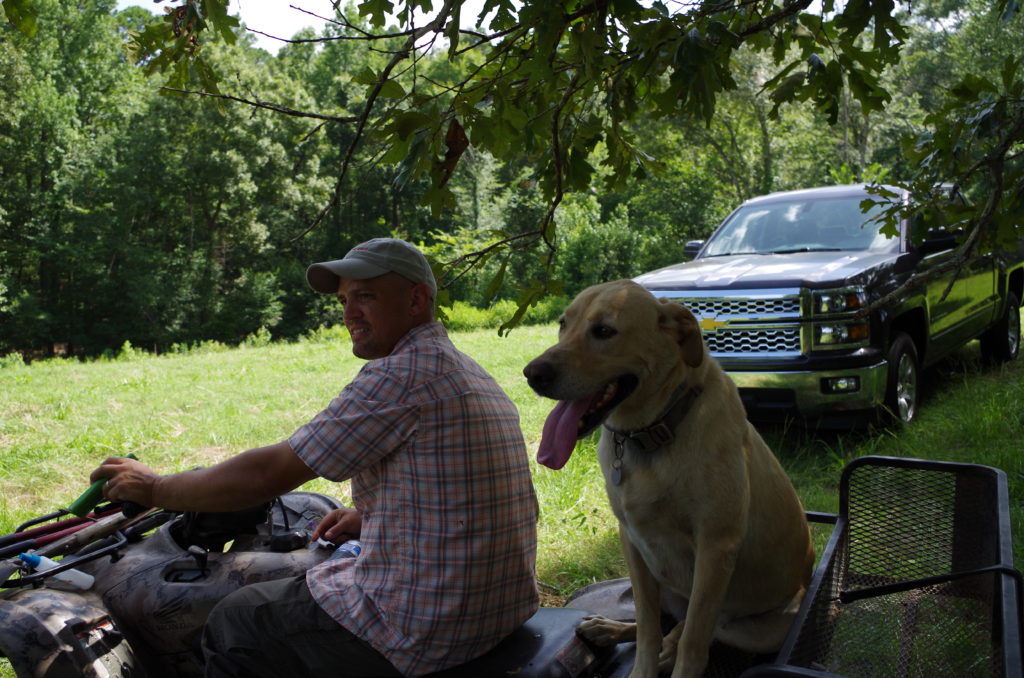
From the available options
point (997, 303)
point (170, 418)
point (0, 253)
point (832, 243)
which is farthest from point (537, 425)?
point (0, 253)

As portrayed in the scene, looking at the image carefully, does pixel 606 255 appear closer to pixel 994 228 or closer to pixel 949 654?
pixel 994 228

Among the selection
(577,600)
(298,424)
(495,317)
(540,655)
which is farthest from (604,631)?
(495,317)

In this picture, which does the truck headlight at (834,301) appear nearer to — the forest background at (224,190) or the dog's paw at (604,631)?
the dog's paw at (604,631)

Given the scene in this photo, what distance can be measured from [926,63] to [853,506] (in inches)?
1727

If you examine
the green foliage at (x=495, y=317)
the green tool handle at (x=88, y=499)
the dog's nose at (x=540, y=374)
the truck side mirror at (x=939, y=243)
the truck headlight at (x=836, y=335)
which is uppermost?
the truck side mirror at (x=939, y=243)

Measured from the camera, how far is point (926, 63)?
4012cm

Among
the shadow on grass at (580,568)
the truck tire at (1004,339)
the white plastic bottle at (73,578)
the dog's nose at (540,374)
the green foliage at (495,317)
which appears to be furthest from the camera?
the green foliage at (495,317)

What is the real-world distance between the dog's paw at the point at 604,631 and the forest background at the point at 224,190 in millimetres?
24254

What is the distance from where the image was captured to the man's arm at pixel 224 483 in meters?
2.26

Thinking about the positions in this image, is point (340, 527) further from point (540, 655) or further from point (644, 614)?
point (644, 614)

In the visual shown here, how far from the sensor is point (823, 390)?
6.16 m

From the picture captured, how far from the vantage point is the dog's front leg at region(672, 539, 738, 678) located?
2229mm

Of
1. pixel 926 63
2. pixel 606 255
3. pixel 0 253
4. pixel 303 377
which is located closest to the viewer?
pixel 303 377

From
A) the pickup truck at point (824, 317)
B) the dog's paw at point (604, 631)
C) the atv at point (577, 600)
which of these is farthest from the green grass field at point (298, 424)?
the dog's paw at point (604, 631)
